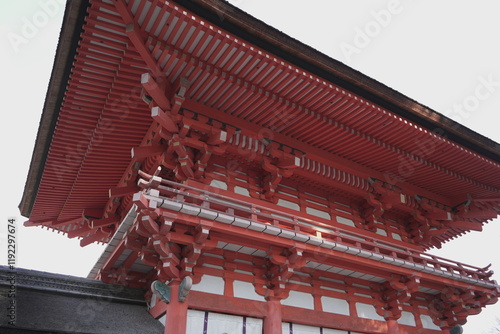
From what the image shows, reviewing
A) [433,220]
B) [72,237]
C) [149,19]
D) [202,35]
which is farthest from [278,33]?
[72,237]

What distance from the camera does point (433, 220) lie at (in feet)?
42.7

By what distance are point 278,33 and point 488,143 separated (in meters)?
7.12

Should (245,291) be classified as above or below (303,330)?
above

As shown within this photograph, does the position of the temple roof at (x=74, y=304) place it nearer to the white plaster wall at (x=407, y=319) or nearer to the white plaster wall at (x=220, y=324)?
the white plaster wall at (x=220, y=324)

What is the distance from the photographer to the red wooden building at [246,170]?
784cm

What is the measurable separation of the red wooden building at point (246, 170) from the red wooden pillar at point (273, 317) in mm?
31

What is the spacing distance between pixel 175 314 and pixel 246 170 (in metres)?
3.96

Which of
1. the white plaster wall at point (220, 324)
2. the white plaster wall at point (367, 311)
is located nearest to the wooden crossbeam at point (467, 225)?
the white plaster wall at point (367, 311)

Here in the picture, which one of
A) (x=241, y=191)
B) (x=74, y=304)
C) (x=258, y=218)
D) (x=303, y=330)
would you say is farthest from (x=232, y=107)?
(x=74, y=304)

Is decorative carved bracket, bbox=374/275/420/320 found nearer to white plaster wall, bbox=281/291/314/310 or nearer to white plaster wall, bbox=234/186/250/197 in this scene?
white plaster wall, bbox=281/291/314/310

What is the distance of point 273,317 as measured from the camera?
8742 mm

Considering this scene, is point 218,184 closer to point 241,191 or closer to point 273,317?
point 241,191

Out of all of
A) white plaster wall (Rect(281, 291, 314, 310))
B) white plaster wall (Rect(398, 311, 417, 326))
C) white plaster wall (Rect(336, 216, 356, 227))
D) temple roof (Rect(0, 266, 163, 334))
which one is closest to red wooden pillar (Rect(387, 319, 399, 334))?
white plaster wall (Rect(398, 311, 417, 326))

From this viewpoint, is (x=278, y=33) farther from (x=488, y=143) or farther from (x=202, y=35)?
(x=488, y=143)
